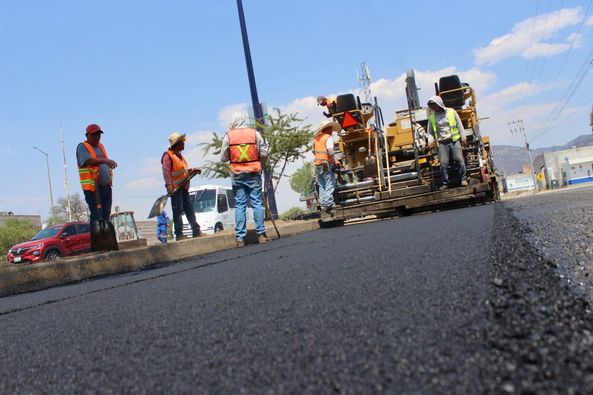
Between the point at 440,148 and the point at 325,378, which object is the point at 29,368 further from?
the point at 440,148

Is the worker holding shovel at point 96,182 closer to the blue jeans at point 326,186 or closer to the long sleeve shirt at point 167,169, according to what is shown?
the long sleeve shirt at point 167,169

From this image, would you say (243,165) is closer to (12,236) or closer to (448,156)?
(448,156)

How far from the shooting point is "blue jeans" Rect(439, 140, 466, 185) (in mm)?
9289

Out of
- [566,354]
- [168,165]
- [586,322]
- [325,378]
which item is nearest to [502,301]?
[586,322]

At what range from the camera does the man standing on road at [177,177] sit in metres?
8.05

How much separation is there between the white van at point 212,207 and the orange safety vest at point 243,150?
1021 cm

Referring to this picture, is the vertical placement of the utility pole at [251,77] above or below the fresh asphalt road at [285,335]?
above

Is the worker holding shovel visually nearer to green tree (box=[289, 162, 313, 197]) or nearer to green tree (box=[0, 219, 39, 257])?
green tree (box=[0, 219, 39, 257])

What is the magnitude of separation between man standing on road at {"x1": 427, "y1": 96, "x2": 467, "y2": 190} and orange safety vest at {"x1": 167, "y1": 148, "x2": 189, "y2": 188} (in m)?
4.45

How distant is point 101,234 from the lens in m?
6.55

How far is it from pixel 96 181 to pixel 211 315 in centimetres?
486

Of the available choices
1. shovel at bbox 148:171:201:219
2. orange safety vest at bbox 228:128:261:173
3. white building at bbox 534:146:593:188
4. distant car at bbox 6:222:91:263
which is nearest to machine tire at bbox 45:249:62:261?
distant car at bbox 6:222:91:263

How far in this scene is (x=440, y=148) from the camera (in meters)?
9.36

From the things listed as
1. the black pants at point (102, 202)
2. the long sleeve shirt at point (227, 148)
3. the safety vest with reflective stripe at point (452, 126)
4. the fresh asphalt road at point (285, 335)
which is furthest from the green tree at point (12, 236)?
the fresh asphalt road at point (285, 335)
